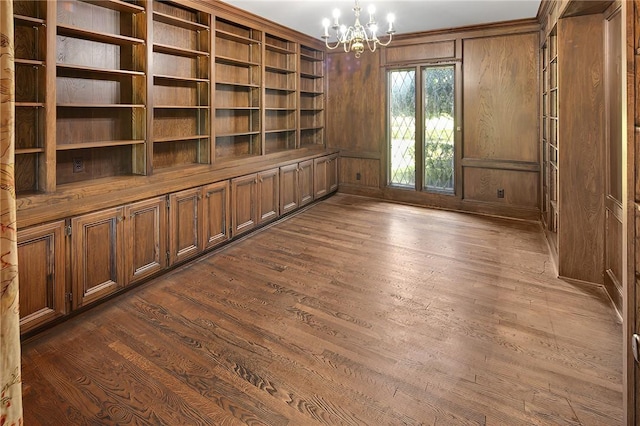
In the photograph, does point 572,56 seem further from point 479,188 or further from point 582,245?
point 479,188

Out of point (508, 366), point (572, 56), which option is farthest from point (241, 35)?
point (508, 366)

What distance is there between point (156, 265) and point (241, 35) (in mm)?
3135

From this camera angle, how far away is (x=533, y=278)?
3396 millimetres

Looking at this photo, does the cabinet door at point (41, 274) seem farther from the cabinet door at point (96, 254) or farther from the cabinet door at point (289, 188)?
the cabinet door at point (289, 188)

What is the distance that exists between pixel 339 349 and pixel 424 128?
4455 mm

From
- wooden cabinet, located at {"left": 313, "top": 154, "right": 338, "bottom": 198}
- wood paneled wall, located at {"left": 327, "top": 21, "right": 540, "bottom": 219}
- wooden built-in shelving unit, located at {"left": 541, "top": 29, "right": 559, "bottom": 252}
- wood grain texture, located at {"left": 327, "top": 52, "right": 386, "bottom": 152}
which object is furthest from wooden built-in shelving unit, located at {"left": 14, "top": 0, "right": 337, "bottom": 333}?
wooden built-in shelving unit, located at {"left": 541, "top": 29, "right": 559, "bottom": 252}

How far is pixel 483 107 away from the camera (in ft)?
18.1

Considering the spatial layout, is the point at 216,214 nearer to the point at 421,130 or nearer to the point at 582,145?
the point at 582,145

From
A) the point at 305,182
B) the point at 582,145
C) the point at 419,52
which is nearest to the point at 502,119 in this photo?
the point at 419,52

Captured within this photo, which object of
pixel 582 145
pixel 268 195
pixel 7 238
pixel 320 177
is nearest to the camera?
pixel 7 238

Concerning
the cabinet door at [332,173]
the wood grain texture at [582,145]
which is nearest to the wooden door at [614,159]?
the wood grain texture at [582,145]

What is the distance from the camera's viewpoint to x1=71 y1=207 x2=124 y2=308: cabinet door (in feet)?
8.79

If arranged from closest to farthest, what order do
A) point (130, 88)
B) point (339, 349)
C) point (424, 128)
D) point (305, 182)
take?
point (339, 349) → point (130, 88) → point (305, 182) → point (424, 128)

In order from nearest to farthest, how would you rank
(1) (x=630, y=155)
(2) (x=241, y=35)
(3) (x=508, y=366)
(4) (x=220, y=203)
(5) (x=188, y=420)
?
(1) (x=630, y=155)
(5) (x=188, y=420)
(3) (x=508, y=366)
(4) (x=220, y=203)
(2) (x=241, y=35)
